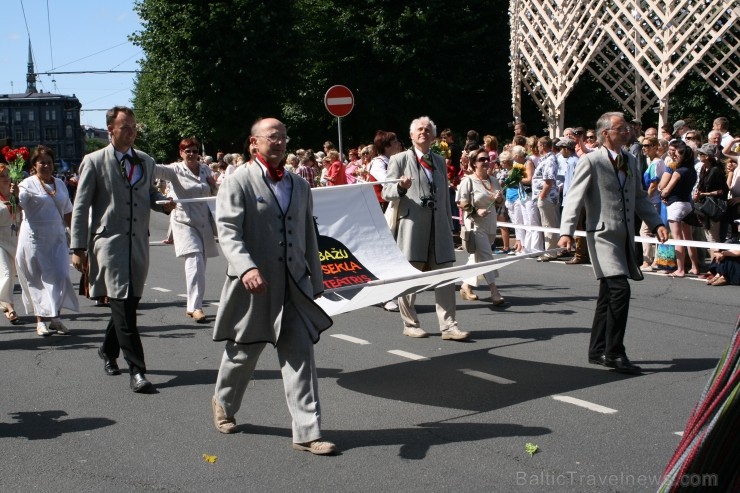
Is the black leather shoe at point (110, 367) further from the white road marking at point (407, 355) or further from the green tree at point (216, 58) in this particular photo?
the green tree at point (216, 58)

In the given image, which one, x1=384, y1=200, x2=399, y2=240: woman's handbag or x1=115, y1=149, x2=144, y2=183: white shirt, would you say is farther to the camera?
x1=384, y1=200, x2=399, y2=240: woman's handbag

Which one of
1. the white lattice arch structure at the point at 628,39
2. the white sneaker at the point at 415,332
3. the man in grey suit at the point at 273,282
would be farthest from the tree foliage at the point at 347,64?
the man in grey suit at the point at 273,282

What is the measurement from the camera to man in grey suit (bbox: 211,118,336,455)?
579 cm

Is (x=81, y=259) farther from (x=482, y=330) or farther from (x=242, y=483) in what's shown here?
(x=482, y=330)

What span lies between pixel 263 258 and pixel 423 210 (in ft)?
11.8

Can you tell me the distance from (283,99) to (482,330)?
3108 centimetres

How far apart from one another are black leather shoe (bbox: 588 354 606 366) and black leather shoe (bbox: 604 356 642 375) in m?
0.11

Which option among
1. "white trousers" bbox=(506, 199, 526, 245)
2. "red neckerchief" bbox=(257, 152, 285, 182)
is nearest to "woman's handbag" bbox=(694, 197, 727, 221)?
"white trousers" bbox=(506, 199, 526, 245)

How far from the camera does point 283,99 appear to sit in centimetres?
3972

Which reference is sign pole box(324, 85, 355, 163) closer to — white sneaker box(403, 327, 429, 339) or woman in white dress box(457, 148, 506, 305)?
woman in white dress box(457, 148, 506, 305)

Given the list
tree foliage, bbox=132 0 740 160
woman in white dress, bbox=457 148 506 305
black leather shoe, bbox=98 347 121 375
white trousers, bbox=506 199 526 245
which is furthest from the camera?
tree foliage, bbox=132 0 740 160

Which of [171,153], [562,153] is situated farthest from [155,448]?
[171,153]

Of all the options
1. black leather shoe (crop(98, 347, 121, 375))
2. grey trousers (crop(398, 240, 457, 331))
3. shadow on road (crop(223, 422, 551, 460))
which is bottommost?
shadow on road (crop(223, 422, 551, 460))

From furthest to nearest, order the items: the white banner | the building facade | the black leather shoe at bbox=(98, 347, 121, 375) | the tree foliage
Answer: the building facade → the tree foliage → the white banner → the black leather shoe at bbox=(98, 347, 121, 375)
